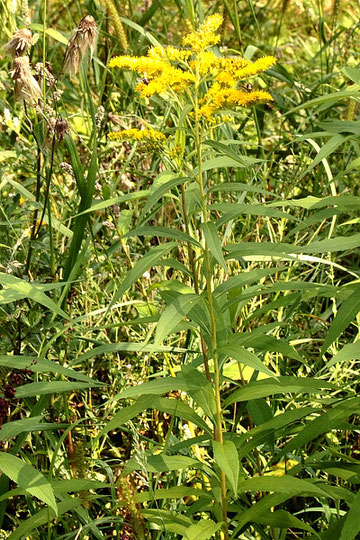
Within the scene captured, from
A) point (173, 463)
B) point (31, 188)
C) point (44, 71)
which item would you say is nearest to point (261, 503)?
point (173, 463)

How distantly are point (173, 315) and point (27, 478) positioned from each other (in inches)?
15.3

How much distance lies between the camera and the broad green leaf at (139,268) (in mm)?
1429

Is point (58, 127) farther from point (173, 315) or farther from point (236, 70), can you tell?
point (173, 315)

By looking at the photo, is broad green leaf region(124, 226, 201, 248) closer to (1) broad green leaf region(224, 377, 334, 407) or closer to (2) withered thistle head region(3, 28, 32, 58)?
(1) broad green leaf region(224, 377, 334, 407)

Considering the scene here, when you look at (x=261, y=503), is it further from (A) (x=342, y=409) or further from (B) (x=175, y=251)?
(B) (x=175, y=251)

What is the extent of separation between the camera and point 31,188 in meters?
3.01

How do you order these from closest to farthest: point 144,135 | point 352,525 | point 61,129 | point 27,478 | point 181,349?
1. point 352,525
2. point 27,478
3. point 144,135
4. point 181,349
5. point 61,129

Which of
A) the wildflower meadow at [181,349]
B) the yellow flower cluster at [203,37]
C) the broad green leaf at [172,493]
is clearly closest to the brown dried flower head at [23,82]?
the wildflower meadow at [181,349]

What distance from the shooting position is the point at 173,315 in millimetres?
1377

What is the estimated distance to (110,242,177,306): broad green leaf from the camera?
1.43 meters

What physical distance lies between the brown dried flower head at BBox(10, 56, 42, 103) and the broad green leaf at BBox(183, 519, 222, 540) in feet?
3.24

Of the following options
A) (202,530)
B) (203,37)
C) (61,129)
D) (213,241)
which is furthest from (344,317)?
(61,129)

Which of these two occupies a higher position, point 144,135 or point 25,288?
point 144,135

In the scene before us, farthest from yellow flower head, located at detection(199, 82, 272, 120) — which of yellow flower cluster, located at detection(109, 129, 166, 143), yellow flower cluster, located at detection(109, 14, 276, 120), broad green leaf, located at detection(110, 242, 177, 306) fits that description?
broad green leaf, located at detection(110, 242, 177, 306)
